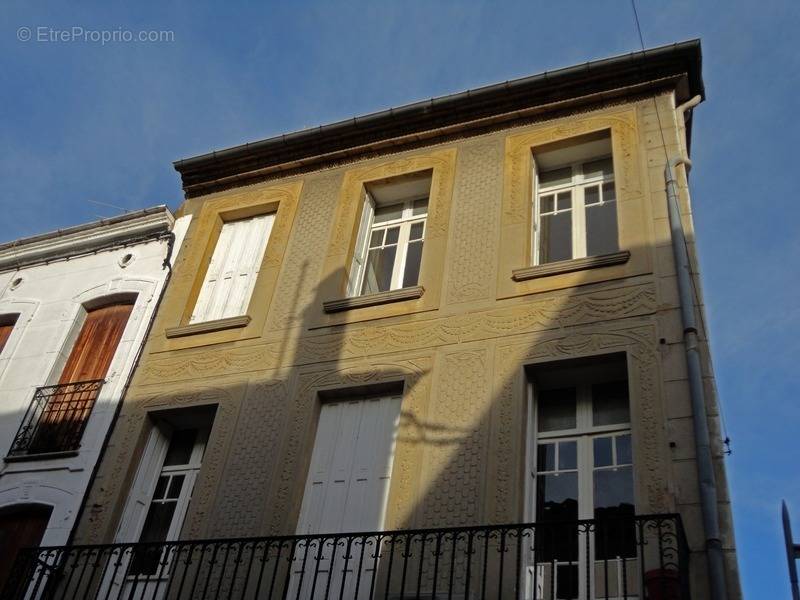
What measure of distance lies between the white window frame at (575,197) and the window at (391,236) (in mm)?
1492

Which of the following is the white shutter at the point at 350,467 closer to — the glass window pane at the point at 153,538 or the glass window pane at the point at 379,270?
the glass window pane at the point at 153,538

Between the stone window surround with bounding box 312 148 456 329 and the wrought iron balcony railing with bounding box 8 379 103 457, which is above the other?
the stone window surround with bounding box 312 148 456 329

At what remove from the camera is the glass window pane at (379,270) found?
11.5 metres

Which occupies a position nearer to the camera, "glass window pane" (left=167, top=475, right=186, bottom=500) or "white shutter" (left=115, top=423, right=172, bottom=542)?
"white shutter" (left=115, top=423, right=172, bottom=542)

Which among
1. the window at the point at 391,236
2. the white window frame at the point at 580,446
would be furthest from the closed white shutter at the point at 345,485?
the window at the point at 391,236

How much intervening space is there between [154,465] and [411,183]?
16.1ft

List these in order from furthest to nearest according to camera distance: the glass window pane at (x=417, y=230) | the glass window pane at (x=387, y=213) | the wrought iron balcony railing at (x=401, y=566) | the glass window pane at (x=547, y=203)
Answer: the glass window pane at (x=387, y=213), the glass window pane at (x=417, y=230), the glass window pane at (x=547, y=203), the wrought iron balcony railing at (x=401, y=566)

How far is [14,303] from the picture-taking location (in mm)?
13680

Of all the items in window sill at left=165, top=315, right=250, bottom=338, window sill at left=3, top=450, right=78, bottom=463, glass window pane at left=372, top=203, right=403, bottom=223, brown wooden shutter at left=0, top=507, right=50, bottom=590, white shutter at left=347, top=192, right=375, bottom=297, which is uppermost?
glass window pane at left=372, top=203, right=403, bottom=223

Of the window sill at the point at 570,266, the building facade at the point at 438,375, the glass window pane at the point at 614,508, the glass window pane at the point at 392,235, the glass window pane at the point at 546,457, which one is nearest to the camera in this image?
the glass window pane at the point at 614,508

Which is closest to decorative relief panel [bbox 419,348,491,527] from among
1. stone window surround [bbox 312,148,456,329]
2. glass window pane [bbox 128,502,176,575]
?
stone window surround [bbox 312,148,456,329]

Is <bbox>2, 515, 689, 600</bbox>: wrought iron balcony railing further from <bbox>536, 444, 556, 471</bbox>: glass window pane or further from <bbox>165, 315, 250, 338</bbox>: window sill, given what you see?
<bbox>165, 315, 250, 338</bbox>: window sill

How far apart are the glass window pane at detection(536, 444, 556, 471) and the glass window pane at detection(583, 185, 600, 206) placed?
341 cm

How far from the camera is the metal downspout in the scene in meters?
7.08
